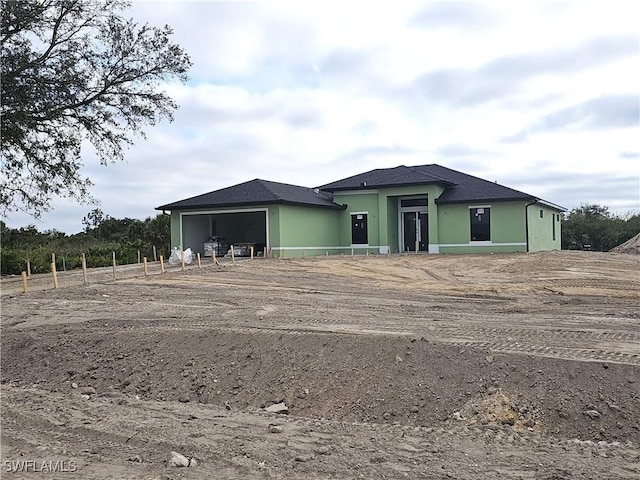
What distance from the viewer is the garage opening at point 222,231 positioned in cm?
3106

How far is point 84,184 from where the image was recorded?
21.2m

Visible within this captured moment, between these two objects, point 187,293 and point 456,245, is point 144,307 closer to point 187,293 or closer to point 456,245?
point 187,293

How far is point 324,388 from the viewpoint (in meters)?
7.81

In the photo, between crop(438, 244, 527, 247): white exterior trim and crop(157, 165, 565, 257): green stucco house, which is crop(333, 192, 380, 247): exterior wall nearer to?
crop(157, 165, 565, 257): green stucco house

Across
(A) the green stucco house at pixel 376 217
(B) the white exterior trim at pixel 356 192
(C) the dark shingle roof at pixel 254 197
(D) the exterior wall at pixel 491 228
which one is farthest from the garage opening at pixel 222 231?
(D) the exterior wall at pixel 491 228

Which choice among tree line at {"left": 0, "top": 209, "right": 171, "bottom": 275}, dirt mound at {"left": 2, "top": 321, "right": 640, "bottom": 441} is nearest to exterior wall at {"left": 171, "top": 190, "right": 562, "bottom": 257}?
tree line at {"left": 0, "top": 209, "right": 171, "bottom": 275}

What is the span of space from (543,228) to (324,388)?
88.5ft

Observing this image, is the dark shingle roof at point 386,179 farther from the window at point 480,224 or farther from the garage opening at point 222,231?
the garage opening at point 222,231

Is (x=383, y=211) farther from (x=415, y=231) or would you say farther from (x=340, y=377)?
(x=340, y=377)

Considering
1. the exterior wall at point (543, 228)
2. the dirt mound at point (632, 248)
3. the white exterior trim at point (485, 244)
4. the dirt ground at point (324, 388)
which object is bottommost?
the dirt ground at point (324, 388)

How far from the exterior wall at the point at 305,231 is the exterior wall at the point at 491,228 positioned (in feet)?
19.5

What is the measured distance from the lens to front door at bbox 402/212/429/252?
32.0m

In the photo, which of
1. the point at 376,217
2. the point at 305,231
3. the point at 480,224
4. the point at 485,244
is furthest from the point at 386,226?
the point at 485,244

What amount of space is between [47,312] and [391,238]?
2119 centimetres
